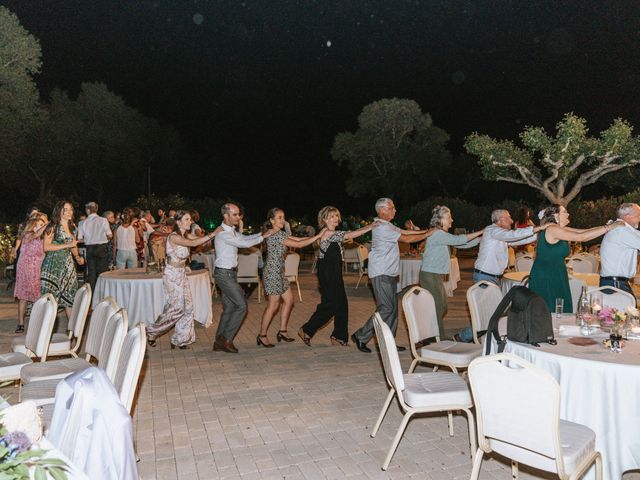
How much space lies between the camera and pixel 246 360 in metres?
6.06

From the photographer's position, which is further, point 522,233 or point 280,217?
point 280,217

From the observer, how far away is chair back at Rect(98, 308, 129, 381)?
3445mm

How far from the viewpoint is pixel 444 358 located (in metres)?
4.38

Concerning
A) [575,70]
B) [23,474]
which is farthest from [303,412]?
[575,70]

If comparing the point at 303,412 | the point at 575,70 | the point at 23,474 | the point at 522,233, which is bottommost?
the point at 303,412

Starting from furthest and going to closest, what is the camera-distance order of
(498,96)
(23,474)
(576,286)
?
1. (498,96)
2. (576,286)
3. (23,474)

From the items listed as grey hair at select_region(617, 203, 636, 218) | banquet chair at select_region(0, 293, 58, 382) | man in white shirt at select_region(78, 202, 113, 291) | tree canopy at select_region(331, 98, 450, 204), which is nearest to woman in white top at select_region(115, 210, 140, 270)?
man in white shirt at select_region(78, 202, 113, 291)

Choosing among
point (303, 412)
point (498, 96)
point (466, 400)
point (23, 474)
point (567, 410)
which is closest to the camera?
point (23, 474)

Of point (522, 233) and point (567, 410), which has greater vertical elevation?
point (522, 233)

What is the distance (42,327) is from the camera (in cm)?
429

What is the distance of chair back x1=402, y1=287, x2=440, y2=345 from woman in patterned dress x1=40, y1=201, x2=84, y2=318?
174 inches

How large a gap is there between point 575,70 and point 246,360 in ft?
81.5

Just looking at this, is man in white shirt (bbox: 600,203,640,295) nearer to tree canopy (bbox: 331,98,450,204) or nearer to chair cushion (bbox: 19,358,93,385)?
chair cushion (bbox: 19,358,93,385)

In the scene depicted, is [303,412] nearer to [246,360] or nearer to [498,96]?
[246,360]
